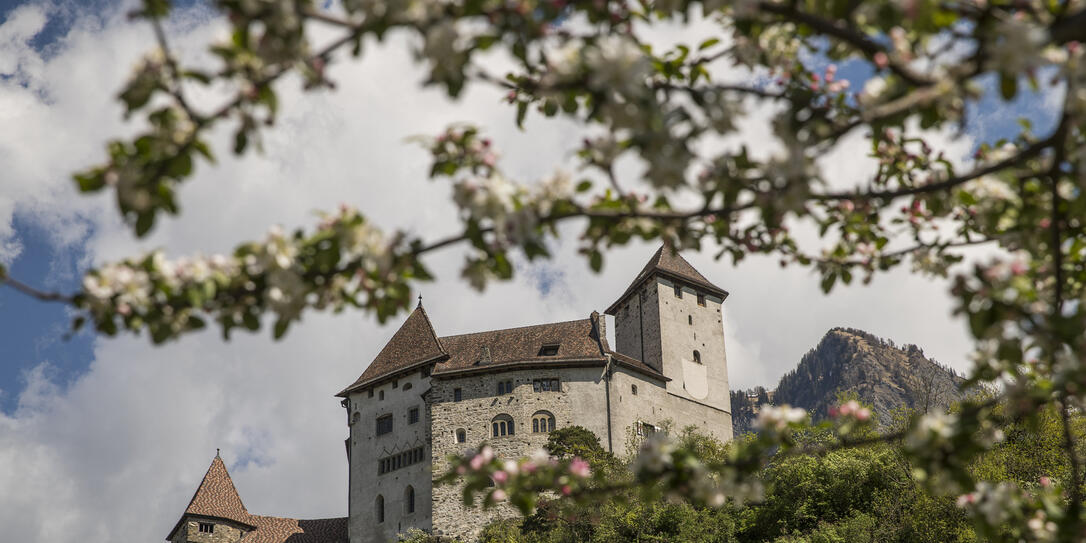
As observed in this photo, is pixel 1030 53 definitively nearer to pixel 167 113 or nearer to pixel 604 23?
pixel 604 23

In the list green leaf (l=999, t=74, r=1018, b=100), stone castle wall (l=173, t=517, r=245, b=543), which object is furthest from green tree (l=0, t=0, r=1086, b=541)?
stone castle wall (l=173, t=517, r=245, b=543)

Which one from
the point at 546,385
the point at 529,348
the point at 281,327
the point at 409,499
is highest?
the point at 529,348

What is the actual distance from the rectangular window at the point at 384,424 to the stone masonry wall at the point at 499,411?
3555mm

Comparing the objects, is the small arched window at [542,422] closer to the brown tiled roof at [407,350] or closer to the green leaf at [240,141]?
the brown tiled roof at [407,350]

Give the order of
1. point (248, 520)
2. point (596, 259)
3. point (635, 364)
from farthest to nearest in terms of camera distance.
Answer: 1. point (248, 520)
2. point (635, 364)
3. point (596, 259)

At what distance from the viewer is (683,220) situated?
15.2ft

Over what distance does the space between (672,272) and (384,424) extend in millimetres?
19721

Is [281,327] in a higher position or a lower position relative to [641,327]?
lower

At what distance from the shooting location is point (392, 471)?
Result: 5059 cm

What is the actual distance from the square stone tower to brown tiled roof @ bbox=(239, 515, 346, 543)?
68.3 ft

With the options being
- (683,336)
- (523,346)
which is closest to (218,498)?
(523,346)

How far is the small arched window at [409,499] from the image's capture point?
49.1 m

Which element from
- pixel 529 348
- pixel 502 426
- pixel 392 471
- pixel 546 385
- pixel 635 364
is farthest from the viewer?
pixel 529 348

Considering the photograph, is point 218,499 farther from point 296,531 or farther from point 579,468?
point 579,468
